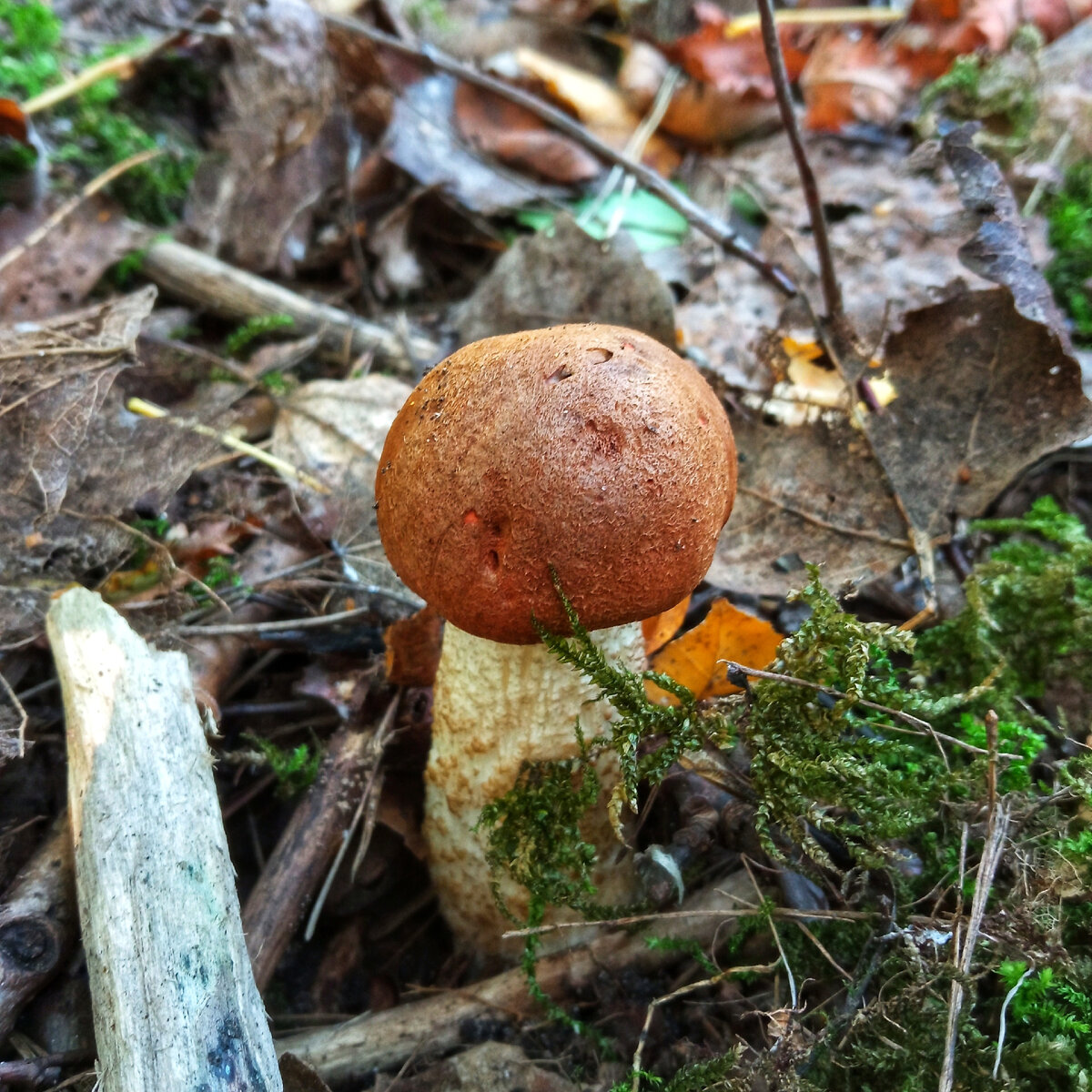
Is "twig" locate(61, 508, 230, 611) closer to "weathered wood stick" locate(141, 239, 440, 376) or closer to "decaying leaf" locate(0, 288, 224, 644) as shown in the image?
"decaying leaf" locate(0, 288, 224, 644)

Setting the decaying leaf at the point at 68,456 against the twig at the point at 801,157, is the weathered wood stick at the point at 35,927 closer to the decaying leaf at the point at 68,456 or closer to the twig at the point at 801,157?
the decaying leaf at the point at 68,456

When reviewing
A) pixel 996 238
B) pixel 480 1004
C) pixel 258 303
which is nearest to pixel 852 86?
pixel 996 238

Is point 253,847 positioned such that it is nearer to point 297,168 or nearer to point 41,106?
point 297,168

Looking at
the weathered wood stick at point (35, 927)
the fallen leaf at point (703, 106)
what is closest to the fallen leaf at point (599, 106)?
the fallen leaf at point (703, 106)

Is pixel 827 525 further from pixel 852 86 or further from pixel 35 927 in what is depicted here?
pixel 852 86

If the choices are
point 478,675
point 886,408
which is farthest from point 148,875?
point 886,408

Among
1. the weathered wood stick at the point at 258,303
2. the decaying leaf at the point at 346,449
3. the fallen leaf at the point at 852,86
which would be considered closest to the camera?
the decaying leaf at the point at 346,449
